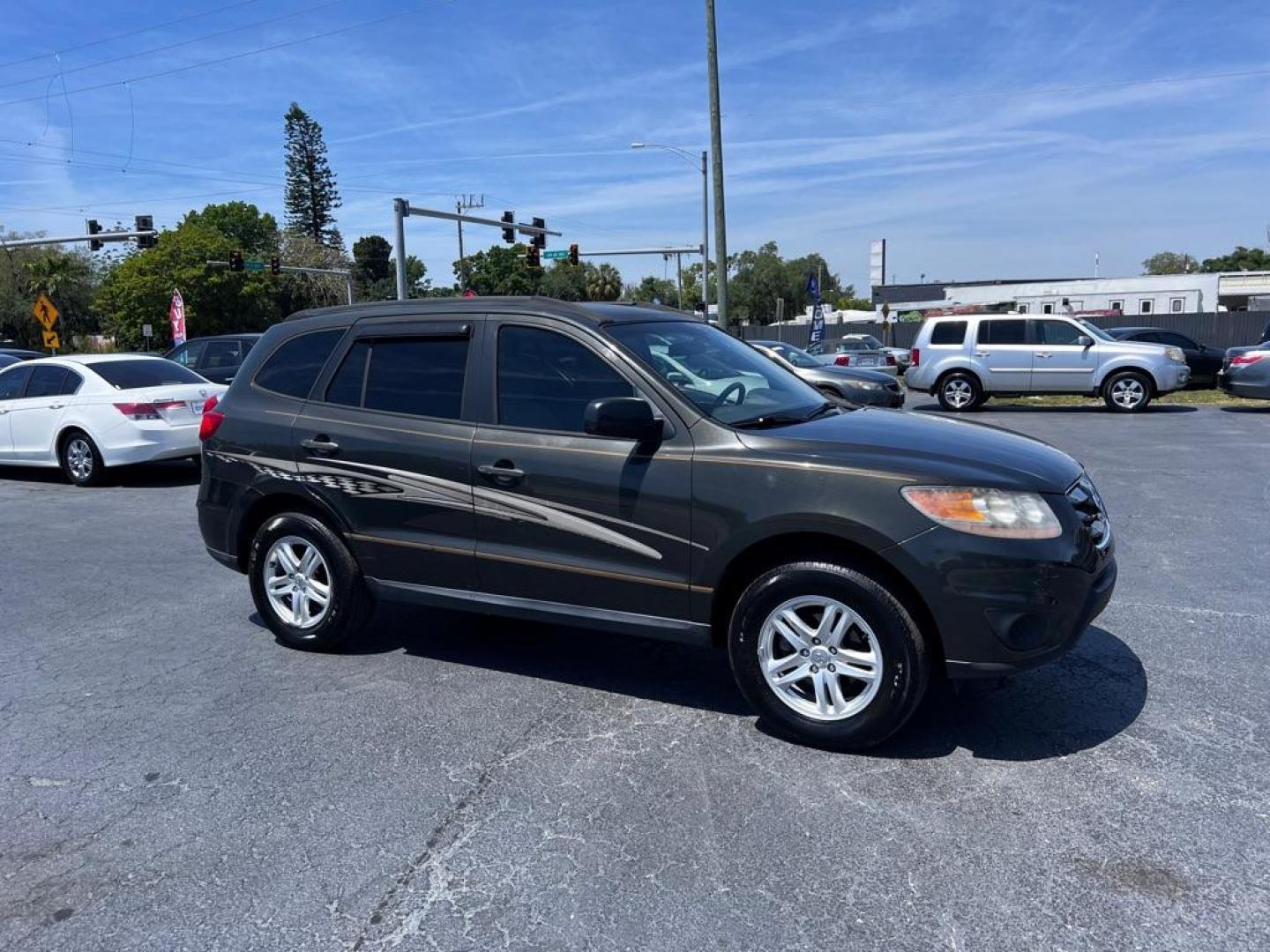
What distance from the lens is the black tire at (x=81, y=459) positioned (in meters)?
11.1

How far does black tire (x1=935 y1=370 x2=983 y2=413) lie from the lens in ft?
61.3

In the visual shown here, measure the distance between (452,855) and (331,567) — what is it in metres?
2.25

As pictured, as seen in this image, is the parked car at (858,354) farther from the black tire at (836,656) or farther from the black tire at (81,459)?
the black tire at (836,656)

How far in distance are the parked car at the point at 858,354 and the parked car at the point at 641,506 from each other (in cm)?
1904

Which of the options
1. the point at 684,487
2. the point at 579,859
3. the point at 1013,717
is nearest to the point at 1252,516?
the point at 1013,717

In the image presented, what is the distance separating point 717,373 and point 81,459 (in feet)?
31.4

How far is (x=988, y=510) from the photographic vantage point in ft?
11.9

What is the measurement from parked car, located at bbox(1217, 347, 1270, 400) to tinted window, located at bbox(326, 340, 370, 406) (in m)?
16.5

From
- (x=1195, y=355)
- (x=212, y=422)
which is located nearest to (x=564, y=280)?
(x=1195, y=355)

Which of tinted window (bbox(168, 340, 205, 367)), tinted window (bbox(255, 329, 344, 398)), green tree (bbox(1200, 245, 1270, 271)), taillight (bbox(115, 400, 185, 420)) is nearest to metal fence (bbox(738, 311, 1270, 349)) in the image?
tinted window (bbox(168, 340, 205, 367))

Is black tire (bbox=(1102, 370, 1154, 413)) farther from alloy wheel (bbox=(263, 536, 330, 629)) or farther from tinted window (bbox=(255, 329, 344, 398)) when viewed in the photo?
alloy wheel (bbox=(263, 536, 330, 629))

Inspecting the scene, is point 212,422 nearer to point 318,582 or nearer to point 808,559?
point 318,582

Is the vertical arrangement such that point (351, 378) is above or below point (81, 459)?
above

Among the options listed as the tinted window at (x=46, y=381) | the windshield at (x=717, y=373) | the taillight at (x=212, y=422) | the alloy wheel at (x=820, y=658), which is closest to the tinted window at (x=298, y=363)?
the taillight at (x=212, y=422)
